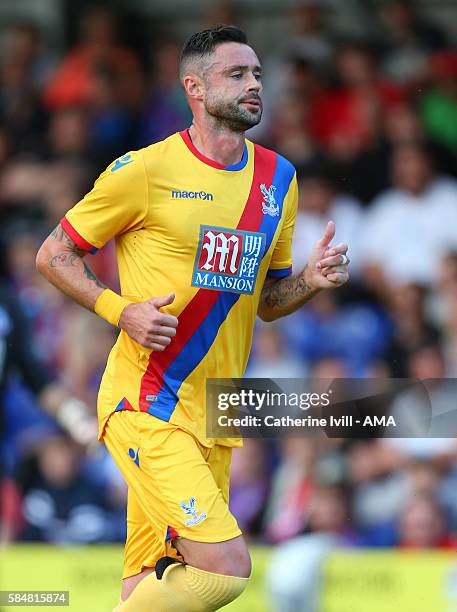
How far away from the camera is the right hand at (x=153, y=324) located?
17.4ft

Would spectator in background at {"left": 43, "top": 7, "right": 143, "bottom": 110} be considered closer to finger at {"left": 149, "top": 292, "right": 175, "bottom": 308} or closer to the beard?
the beard

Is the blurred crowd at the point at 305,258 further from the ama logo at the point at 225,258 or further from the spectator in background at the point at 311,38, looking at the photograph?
the ama logo at the point at 225,258

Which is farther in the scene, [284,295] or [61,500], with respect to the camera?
[61,500]

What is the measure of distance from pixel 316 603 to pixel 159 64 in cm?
603

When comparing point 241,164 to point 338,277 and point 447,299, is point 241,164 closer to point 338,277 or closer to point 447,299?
point 338,277

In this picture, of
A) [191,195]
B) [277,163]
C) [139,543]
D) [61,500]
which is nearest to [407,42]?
[61,500]

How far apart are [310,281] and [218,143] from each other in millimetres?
765

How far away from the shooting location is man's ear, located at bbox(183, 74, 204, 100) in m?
5.78

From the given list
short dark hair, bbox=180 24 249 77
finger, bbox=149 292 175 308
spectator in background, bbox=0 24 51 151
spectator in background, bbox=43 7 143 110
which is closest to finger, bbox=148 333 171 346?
finger, bbox=149 292 175 308

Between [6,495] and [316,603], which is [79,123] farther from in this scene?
[316,603]

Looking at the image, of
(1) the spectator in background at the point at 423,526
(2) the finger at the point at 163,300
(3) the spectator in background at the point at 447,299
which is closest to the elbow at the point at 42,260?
(2) the finger at the point at 163,300

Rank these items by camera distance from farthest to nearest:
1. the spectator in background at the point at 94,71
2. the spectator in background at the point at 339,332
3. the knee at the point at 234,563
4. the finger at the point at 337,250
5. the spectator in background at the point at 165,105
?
the spectator in background at the point at 94,71, the spectator in background at the point at 165,105, the spectator in background at the point at 339,332, the finger at the point at 337,250, the knee at the point at 234,563

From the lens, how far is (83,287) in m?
5.60

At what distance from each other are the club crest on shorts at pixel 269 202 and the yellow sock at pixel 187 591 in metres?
1.66
